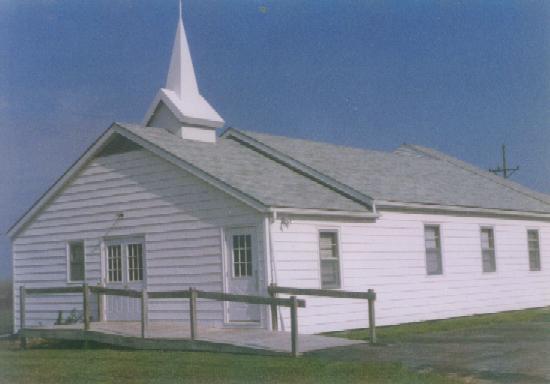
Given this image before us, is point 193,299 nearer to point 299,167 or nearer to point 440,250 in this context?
point 299,167

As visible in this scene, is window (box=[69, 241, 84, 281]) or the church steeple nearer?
window (box=[69, 241, 84, 281])

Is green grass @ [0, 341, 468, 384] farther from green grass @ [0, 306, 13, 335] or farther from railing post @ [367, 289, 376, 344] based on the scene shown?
green grass @ [0, 306, 13, 335]

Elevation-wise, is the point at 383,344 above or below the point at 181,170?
below

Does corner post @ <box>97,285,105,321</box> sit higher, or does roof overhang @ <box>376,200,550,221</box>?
roof overhang @ <box>376,200,550,221</box>

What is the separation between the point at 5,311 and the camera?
1665 inches

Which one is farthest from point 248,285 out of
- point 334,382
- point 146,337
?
point 334,382

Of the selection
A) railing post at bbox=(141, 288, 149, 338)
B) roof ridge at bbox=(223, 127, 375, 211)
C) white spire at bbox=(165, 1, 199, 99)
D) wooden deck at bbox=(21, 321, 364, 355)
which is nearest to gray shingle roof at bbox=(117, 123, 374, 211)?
roof ridge at bbox=(223, 127, 375, 211)

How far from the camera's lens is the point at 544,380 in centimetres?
1166

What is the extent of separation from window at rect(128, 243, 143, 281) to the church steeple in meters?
3.55

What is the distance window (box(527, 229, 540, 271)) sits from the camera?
98.6ft

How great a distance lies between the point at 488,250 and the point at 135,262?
11882 mm

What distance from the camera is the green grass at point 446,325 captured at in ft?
63.7

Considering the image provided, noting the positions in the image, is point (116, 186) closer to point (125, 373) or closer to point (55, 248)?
point (55, 248)

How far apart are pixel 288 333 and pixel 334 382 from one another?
19.6ft
